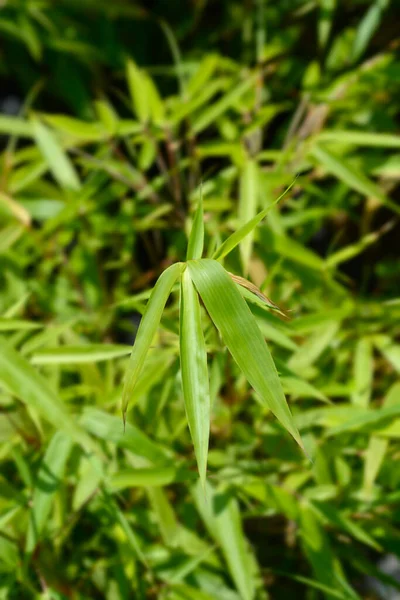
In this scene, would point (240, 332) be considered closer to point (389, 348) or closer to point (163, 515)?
point (163, 515)

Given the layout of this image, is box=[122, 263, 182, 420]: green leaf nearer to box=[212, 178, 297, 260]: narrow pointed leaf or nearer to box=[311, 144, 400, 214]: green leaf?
box=[212, 178, 297, 260]: narrow pointed leaf

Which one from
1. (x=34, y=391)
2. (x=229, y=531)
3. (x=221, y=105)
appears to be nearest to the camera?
A: (x=34, y=391)

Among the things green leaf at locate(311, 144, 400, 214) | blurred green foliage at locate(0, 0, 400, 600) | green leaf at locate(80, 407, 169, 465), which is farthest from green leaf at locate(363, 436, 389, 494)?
green leaf at locate(311, 144, 400, 214)

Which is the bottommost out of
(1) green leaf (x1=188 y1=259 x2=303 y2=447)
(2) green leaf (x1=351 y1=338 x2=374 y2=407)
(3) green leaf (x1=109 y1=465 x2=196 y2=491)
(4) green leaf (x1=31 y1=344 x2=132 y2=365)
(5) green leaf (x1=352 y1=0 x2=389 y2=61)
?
(2) green leaf (x1=351 y1=338 x2=374 y2=407)

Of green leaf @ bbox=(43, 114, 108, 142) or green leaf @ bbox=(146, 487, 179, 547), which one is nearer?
green leaf @ bbox=(146, 487, 179, 547)

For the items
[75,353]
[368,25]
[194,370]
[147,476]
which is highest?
[368,25]

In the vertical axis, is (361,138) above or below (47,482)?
above

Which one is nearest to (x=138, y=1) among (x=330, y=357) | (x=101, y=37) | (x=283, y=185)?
(x=101, y=37)

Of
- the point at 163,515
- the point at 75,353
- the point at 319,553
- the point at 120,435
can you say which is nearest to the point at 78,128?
the point at 75,353

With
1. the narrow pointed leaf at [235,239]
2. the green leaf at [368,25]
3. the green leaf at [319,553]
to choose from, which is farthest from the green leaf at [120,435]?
the green leaf at [368,25]

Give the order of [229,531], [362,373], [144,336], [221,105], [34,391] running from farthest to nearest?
1. [221,105]
2. [362,373]
3. [229,531]
4. [34,391]
5. [144,336]
